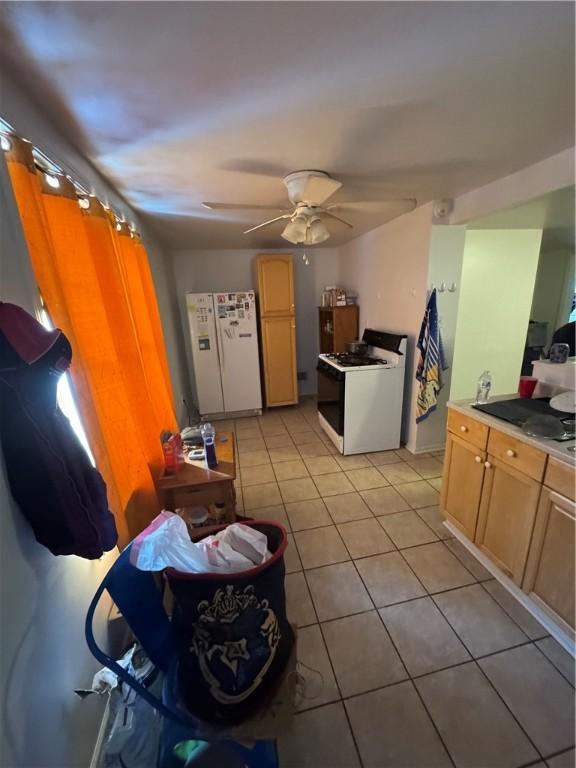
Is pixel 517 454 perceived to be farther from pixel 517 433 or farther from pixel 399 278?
pixel 399 278

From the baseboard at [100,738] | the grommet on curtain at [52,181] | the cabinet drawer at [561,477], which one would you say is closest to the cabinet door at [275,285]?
the grommet on curtain at [52,181]

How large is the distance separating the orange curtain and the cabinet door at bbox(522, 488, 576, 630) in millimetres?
1879

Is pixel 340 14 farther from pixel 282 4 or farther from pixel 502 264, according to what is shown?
pixel 502 264

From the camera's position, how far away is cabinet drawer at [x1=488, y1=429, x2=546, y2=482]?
144 cm

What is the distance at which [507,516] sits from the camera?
5.37ft

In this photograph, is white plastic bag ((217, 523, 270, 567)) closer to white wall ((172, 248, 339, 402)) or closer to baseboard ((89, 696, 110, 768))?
baseboard ((89, 696, 110, 768))

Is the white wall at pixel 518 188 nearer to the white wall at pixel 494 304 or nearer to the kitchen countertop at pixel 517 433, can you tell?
the white wall at pixel 494 304

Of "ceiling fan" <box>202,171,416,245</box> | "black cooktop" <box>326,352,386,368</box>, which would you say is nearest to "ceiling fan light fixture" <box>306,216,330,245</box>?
"ceiling fan" <box>202,171,416,245</box>

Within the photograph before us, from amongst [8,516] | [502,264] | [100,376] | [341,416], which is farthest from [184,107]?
[502,264]

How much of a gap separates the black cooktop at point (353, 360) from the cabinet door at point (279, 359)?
97 centimetres

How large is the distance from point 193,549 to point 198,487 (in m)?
0.93

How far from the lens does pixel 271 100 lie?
3.77 feet

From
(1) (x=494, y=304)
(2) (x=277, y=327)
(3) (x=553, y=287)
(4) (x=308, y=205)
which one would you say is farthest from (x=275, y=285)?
(3) (x=553, y=287)

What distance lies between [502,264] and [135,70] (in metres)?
3.27
